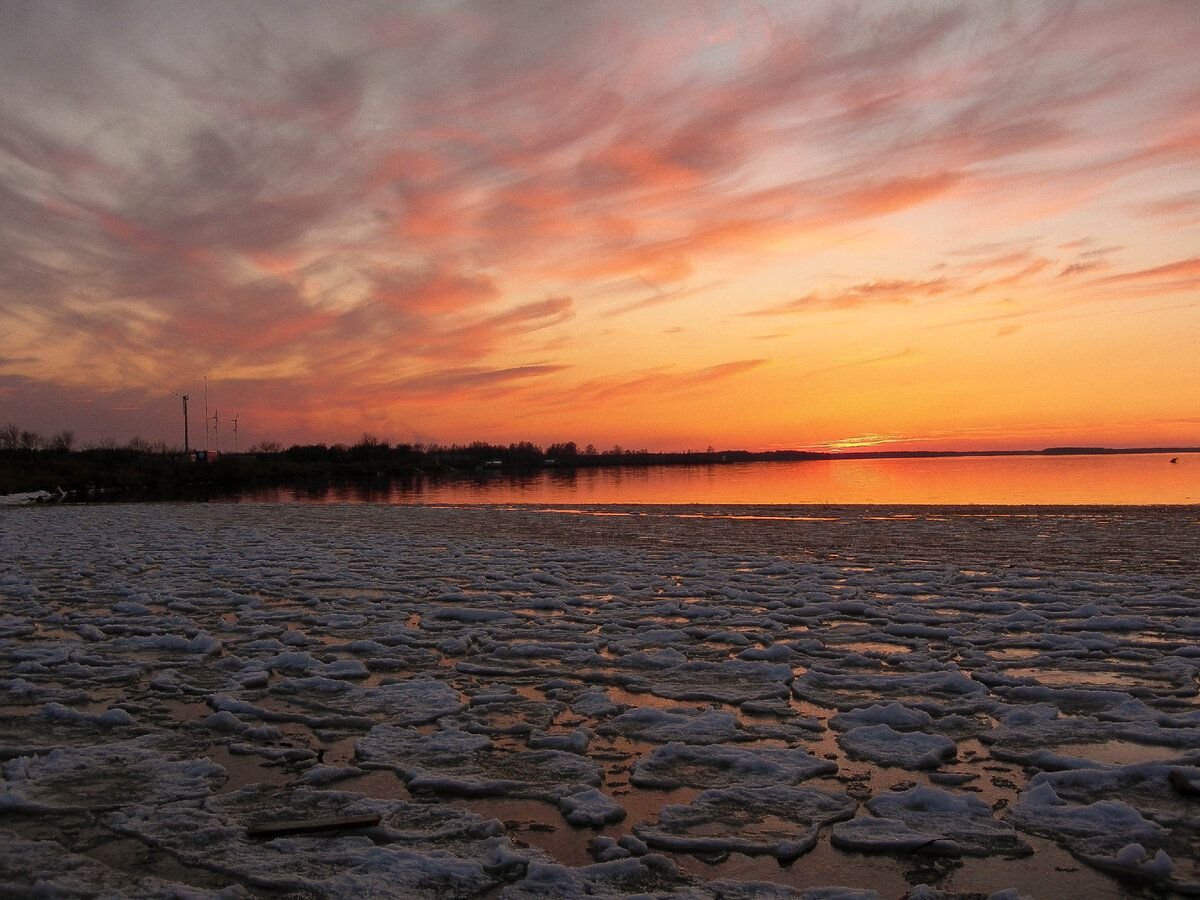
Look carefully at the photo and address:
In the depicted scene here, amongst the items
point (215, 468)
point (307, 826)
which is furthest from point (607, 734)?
point (215, 468)

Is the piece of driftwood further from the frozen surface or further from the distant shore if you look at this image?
the distant shore

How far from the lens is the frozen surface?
3.54 meters

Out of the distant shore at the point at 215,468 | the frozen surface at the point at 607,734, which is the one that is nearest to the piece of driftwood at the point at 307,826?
the frozen surface at the point at 607,734

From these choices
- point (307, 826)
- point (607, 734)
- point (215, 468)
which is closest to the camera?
point (307, 826)

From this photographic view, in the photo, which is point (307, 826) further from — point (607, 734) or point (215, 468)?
point (215, 468)

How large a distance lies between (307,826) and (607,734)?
204 cm

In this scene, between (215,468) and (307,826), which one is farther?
A: (215,468)

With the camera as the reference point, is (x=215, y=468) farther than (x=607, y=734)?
Yes

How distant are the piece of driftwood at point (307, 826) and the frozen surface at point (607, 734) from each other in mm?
34

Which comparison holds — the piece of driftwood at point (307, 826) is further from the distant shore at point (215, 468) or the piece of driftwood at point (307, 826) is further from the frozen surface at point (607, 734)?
the distant shore at point (215, 468)

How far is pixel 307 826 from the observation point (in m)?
3.86

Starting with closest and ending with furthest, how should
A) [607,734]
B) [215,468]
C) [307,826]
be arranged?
1. [307,826]
2. [607,734]
3. [215,468]

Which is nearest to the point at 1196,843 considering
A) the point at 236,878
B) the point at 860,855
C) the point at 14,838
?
the point at 860,855

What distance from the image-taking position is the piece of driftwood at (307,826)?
3811 mm
